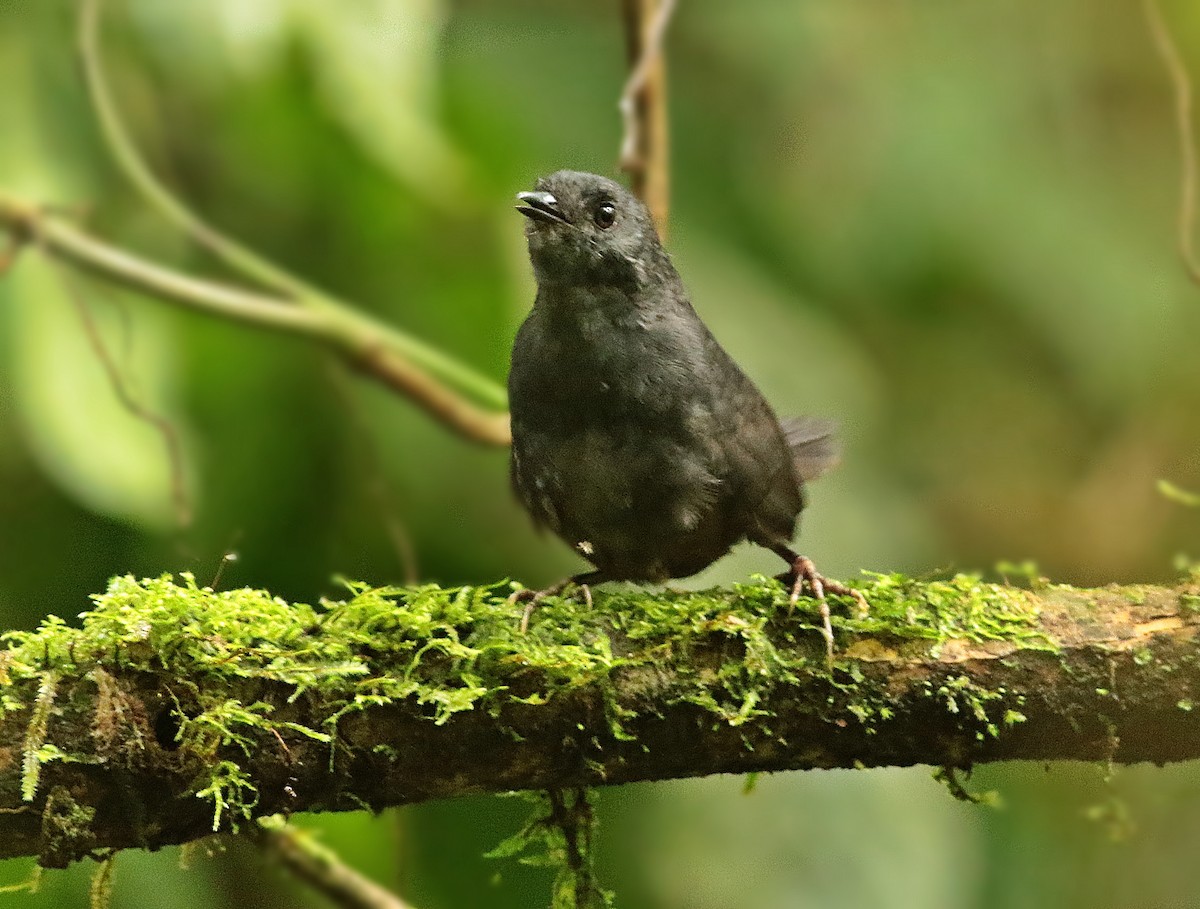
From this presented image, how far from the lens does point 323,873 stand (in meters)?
3.39

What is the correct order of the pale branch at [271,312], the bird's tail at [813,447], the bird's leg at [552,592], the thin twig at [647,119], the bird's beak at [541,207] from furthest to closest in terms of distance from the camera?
the thin twig at [647,119] < the bird's tail at [813,447] < the pale branch at [271,312] < the bird's beak at [541,207] < the bird's leg at [552,592]

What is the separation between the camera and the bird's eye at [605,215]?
3588 mm

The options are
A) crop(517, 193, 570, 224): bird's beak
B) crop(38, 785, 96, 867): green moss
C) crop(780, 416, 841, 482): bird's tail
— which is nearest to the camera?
crop(38, 785, 96, 867): green moss

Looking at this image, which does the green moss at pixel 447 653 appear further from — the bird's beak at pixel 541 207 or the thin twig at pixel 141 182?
the thin twig at pixel 141 182

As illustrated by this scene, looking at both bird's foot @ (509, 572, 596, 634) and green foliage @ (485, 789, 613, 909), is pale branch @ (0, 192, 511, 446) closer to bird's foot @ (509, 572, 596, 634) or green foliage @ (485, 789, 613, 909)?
bird's foot @ (509, 572, 596, 634)

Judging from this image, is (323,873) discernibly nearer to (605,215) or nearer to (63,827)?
(63,827)

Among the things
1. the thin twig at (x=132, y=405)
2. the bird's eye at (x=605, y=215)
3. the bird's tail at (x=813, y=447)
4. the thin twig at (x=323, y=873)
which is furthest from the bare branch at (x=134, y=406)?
the bird's tail at (x=813, y=447)

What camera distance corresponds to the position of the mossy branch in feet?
7.87

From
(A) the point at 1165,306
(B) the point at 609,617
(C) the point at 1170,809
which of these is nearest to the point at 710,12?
(A) the point at 1165,306

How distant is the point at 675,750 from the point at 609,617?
0.32 metres

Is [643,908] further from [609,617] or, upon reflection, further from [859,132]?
[859,132]

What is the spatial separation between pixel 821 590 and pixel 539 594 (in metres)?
0.60

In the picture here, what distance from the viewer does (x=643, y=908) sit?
13.8 ft

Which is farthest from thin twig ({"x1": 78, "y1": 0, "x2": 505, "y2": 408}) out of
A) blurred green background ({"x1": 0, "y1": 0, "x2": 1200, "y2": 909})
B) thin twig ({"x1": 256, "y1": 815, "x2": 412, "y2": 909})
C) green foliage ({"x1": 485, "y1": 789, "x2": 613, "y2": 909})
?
green foliage ({"x1": 485, "y1": 789, "x2": 613, "y2": 909})
